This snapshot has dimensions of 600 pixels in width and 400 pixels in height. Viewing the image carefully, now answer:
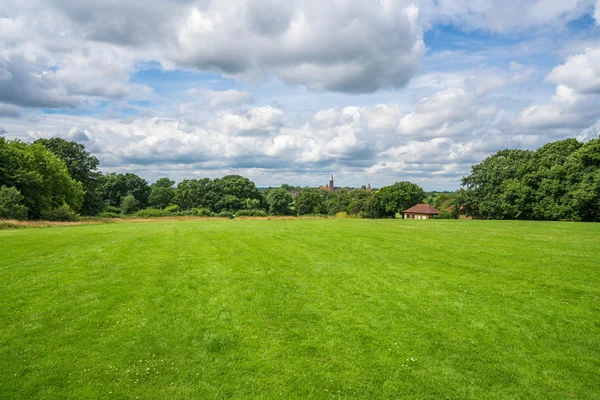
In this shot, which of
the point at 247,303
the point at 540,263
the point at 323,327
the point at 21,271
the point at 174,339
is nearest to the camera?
the point at 174,339

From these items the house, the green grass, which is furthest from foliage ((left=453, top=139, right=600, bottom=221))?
the green grass

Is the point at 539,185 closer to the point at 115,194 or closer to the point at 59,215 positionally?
the point at 59,215

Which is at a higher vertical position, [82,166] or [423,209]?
[82,166]

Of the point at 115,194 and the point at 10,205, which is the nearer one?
the point at 10,205

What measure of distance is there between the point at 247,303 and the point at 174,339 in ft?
9.85

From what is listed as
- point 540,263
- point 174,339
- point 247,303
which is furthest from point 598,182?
point 174,339

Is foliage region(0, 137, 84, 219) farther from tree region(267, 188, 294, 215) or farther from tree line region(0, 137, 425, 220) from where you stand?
tree region(267, 188, 294, 215)

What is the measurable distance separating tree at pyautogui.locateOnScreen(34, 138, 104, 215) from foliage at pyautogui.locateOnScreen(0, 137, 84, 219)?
1535 centimetres

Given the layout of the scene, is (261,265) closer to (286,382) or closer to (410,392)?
(286,382)

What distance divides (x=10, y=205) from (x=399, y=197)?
89.4 m

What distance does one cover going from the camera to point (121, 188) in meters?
111

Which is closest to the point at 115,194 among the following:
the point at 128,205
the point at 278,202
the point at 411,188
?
the point at 128,205

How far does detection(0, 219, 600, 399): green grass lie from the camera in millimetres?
7527

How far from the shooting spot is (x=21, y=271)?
15023mm
